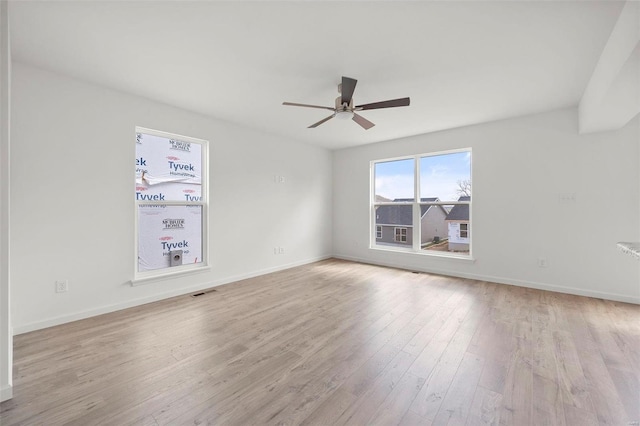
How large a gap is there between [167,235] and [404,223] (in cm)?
425

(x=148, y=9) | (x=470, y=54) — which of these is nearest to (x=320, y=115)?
(x=470, y=54)

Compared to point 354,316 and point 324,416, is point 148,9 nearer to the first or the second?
point 324,416

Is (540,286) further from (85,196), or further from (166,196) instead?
(85,196)

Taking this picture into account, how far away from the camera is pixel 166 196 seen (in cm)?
367

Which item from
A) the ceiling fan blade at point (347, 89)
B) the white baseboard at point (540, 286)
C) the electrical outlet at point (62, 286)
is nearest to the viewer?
the ceiling fan blade at point (347, 89)

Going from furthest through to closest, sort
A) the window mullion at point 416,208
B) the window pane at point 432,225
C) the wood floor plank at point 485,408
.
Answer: the window mullion at point 416,208 → the window pane at point 432,225 → the wood floor plank at point 485,408

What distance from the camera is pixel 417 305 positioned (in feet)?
10.7

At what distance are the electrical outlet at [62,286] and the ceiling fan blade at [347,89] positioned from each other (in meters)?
3.55

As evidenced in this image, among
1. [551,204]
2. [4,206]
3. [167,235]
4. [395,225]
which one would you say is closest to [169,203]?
[167,235]

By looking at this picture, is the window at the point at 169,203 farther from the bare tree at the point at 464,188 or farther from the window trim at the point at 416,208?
the bare tree at the point at 464,188

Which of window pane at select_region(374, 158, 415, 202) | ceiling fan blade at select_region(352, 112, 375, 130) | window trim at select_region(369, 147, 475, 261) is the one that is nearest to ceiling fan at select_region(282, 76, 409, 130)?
ceiling fan blade at select_region(352, 112, 375, 130)

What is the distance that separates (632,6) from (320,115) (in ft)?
9.90

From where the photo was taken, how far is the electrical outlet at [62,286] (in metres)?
2.74

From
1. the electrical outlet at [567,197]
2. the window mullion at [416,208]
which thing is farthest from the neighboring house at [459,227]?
the electrical outlet at [567,197]
